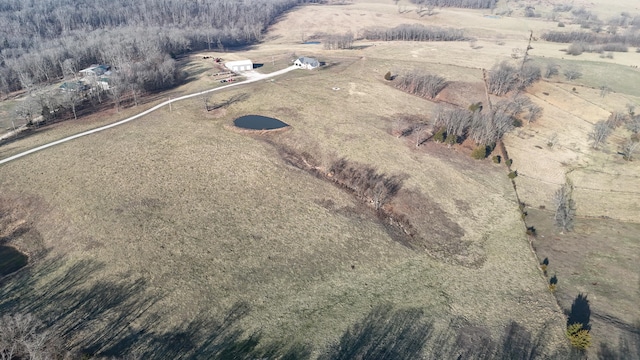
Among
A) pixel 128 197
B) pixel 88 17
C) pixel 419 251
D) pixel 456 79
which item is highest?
pixel 88 17

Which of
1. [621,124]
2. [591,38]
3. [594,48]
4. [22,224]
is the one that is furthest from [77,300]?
[591,38]

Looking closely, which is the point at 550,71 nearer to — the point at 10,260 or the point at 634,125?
the point at 634,125

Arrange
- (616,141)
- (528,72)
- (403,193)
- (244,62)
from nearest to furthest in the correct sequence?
(403,193)
(616,141)
(528,72)
(244,62)

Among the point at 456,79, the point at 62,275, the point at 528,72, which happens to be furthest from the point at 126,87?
the point at 528,72

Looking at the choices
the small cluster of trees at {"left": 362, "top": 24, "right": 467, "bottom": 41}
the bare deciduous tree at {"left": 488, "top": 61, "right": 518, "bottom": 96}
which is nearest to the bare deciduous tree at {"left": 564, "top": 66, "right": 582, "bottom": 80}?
the bare deciduous tree at {"left": 488, "top": 61, "right": 518, "bottom": 96}

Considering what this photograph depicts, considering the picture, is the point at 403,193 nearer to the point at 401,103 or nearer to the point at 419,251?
the point at 419,251

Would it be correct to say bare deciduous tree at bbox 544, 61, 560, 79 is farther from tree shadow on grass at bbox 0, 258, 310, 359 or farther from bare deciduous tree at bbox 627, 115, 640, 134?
tree shadow on grass at bbox 0, 258, 310, 359
